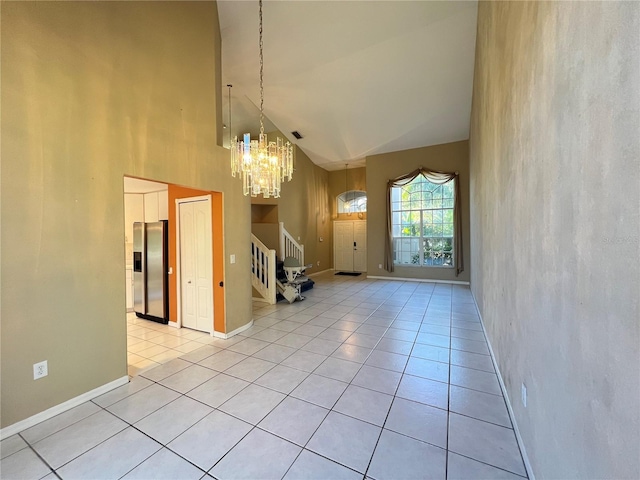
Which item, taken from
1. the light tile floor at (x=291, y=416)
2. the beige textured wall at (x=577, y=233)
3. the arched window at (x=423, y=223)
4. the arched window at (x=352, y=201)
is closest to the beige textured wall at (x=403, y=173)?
the arched window at (x=423, y=223)

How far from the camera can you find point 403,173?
8234mm

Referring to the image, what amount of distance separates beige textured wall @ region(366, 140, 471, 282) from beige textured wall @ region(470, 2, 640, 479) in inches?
237

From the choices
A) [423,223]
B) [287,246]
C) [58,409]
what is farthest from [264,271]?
[423,223]

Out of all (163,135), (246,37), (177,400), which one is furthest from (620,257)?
(246,37)

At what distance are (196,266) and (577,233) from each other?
4.36 m

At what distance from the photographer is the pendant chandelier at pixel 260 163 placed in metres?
3.68

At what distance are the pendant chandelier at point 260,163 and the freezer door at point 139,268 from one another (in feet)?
7.42

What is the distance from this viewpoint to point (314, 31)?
4.20 m

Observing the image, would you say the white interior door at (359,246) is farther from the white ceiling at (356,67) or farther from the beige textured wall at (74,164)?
the beige textured wall at (74,164)

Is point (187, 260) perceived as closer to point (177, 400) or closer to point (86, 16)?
point (177, 400)

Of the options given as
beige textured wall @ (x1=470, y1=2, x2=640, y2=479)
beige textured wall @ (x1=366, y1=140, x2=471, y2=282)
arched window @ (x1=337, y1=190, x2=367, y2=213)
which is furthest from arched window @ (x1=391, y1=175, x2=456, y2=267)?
beige textured wall @ (x1=470, y1=2, x2=640, y2=479)

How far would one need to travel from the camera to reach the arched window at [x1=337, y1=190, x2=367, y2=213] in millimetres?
10625

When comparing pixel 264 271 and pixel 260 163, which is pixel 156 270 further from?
pixel 260 163

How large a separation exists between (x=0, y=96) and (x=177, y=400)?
9.23 ft
